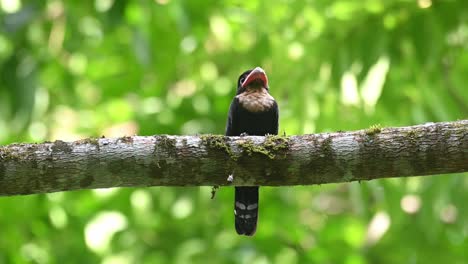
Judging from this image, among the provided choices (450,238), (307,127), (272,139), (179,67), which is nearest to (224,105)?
(179,67)

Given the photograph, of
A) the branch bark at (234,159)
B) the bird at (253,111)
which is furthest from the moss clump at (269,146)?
the bird at (253,111)

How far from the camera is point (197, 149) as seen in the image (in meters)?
2.88

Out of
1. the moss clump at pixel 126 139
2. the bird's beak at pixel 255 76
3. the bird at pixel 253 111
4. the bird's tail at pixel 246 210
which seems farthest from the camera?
the bird's beak at pixel 255 76

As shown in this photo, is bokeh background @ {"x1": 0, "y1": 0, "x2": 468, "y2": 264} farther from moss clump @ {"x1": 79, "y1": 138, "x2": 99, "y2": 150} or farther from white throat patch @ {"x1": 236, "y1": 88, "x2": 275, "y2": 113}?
moss clump @ {"x1": 79, "y1": 138, "x2": 99, "y2": 150}

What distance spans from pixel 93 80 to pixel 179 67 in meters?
0.69

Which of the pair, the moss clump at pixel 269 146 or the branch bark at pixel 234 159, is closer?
the branch bark at pixel 234 159

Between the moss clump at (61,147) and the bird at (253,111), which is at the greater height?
the bird at (253,111)

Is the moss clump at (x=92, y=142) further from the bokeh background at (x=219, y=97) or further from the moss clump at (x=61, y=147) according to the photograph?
the bokeh background at (x=219, y=97)

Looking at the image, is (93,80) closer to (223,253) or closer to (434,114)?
(223,253)

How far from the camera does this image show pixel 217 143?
289 cm

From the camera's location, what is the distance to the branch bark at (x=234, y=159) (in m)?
2.79

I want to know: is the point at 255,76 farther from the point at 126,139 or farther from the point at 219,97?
the point at 126,139

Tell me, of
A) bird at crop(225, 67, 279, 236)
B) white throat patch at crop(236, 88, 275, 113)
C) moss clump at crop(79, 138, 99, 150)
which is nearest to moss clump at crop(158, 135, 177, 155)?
moss clump at crop(79, 138, 99, 150)

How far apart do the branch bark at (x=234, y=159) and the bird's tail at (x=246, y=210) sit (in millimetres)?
880
